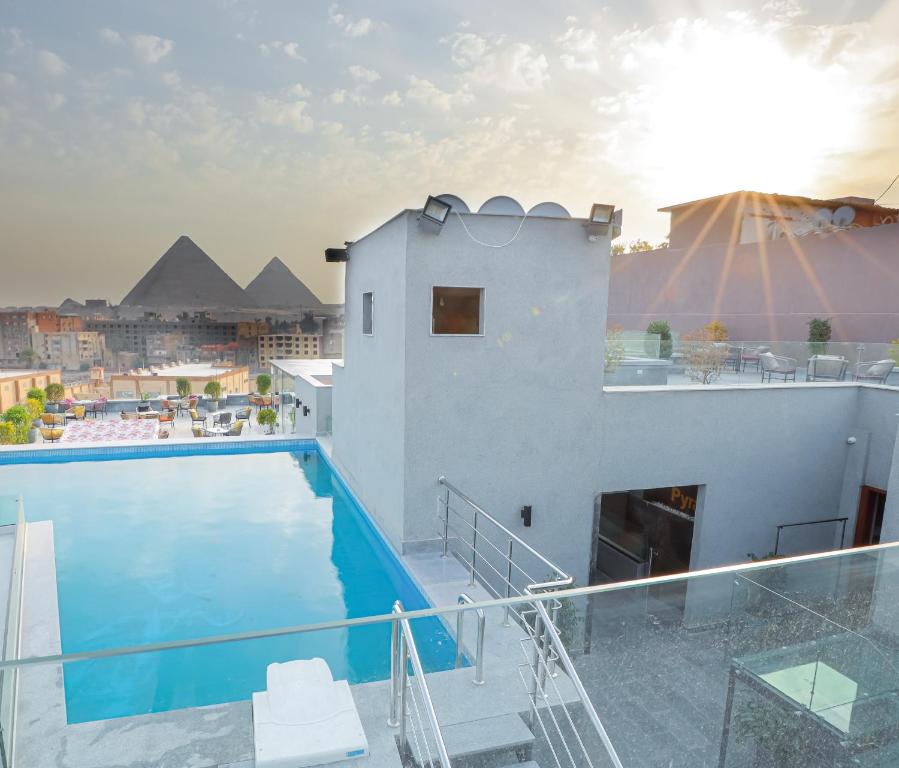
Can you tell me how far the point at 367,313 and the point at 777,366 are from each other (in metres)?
6.42

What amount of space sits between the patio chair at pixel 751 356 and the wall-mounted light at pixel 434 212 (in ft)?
19.6

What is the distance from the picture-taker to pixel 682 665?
12.3 feet

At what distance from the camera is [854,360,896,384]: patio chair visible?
9016 mm

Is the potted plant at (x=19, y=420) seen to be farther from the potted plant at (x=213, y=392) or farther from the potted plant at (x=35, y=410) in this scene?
the potted plant at (x=213, y=392)

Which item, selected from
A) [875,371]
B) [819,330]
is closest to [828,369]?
Result: [875,371]

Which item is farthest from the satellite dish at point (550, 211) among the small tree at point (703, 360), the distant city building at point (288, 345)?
the distant city building at point (288, 345)

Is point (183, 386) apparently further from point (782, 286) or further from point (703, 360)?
point (782, 286)

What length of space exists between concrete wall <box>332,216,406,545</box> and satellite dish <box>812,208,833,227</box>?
26.9 meters

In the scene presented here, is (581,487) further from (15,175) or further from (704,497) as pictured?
(15,175)

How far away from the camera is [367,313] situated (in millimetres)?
8445

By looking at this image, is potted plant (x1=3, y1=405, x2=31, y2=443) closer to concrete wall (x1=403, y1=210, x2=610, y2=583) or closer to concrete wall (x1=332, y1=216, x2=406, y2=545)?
concrete wall (x1=332, y1=216, x2=406, y2=545)

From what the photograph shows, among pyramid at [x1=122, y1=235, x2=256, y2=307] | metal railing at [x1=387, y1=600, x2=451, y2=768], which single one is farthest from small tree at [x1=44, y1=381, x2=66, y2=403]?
pyramid at [x1=122, y1=235, x2=256, y2=307]

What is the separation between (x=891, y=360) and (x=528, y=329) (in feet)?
20.1

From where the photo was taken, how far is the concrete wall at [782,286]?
18.7 meters
